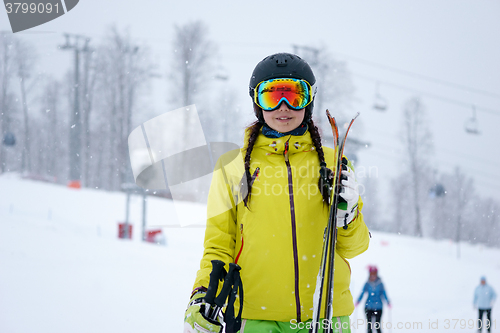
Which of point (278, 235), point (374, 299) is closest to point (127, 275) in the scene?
point (374, 299)

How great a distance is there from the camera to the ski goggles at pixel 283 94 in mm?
1841

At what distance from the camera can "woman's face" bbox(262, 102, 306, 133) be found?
1832 mm

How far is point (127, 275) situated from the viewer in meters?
7.50

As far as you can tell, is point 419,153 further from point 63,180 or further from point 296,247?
point 63,180

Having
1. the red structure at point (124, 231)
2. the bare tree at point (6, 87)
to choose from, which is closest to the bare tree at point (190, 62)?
the red structure at point (124, 231)

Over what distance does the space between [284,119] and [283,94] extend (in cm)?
13

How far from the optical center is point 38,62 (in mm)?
24578

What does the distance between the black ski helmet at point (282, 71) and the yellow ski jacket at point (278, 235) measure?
273 mm

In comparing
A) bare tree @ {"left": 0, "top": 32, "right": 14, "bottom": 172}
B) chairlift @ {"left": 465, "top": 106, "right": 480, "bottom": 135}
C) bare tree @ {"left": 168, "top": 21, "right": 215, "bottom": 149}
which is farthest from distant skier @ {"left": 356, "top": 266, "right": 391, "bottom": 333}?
bare tree @ {"left": 0, "top": 32, "right": 14, "bottom": 172}

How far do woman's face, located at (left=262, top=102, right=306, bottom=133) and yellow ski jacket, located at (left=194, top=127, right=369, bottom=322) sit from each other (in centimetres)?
8

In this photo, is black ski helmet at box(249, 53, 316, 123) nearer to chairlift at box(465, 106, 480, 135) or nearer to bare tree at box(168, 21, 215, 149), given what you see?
chairlift at box(465, 106, 480, 135)

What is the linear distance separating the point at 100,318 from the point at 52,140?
30.4 m

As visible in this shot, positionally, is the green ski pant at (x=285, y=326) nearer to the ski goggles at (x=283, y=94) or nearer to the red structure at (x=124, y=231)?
the ski goggles at (x=283, y=94)

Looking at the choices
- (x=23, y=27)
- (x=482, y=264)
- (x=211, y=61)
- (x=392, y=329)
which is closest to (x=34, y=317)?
(x=392, y=329)
